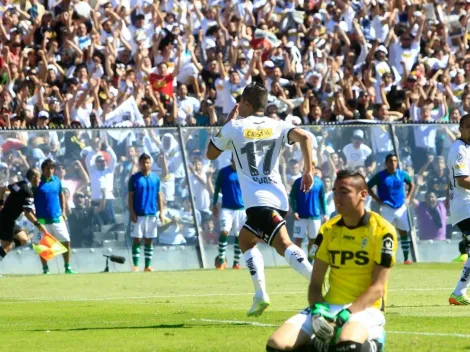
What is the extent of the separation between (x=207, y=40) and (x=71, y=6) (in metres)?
3.58

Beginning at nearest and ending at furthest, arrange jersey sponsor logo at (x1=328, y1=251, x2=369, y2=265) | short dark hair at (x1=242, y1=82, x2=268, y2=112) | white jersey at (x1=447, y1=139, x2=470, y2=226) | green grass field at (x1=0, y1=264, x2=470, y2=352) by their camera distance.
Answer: jersey sponsor logo at (x1=328, y1=251, x2=369, y2=265) → green grass field at (x1=0, y1=264, x2=470, y2=352) → short dark hair at (x1=242, y1=82, x2=268, y2=112) → white jersey at (x1=447, y1=139, x2=470, y2=226)

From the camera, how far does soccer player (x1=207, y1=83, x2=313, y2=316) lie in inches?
456

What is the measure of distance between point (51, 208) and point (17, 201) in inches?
57.6

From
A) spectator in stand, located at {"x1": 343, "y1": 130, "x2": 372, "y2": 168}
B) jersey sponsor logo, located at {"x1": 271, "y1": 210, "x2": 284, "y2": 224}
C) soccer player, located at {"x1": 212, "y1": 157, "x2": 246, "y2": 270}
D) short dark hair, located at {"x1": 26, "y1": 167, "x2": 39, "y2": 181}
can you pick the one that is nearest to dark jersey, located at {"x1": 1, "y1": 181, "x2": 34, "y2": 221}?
short dark hair, located at {"x1": 26, "y1": 167, "x2": 39, "y2": 181}

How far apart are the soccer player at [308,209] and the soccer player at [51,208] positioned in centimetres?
496

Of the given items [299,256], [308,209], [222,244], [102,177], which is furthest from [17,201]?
[299,256]

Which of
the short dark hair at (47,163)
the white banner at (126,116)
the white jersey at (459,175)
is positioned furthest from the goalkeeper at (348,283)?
the white banner at (126,116)

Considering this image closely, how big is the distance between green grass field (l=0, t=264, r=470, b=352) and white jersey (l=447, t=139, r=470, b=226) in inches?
43.9

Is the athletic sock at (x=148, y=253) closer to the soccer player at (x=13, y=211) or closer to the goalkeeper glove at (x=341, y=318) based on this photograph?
the soccer player at (x=13, y=211)

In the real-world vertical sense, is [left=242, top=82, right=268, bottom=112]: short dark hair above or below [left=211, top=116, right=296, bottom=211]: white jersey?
above

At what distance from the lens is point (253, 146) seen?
1171 cm

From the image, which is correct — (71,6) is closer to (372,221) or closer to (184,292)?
(184,292)

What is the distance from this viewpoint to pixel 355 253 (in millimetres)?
7941

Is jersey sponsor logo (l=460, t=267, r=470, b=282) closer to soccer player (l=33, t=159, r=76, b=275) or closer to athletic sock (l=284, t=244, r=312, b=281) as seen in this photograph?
athletic sock (l=284, t=244, r=312, b=281)
